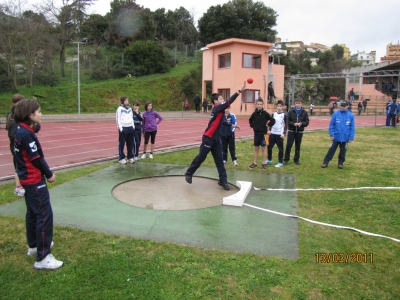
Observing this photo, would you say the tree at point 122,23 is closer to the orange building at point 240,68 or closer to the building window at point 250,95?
the orange building at point 240,68

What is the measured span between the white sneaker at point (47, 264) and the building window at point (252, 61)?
31.7 m

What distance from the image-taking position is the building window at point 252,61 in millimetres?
33719

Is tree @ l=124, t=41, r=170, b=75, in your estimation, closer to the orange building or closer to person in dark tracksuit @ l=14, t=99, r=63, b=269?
the orange building

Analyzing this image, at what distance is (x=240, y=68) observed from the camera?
33156 mm

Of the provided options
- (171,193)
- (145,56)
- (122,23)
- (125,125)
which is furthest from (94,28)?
(171,193)

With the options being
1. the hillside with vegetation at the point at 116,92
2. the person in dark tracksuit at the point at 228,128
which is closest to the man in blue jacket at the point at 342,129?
the person in dark tracksuit at the point at 228,128

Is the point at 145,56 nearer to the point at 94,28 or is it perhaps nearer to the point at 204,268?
the point at 94,28

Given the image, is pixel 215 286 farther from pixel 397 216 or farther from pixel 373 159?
pixel 373 159

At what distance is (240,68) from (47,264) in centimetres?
3115

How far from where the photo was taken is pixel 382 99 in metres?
49.1

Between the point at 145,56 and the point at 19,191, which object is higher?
the point at 145,56
